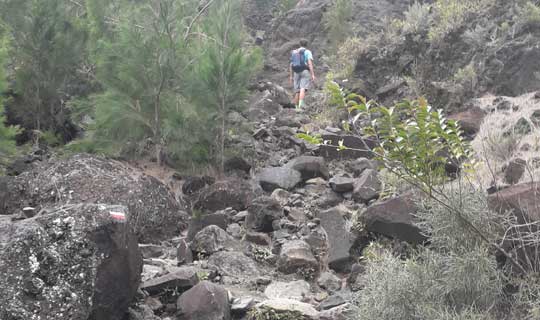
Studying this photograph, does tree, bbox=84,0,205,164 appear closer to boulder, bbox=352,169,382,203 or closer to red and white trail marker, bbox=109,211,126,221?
boulder, bbox=352,169,382,203

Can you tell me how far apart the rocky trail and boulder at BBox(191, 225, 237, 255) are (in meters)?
0.02

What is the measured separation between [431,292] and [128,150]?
6689mm

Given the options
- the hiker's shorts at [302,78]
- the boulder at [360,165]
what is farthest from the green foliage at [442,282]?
the hiker's shorts at [302,78]

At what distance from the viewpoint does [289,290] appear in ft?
18.5

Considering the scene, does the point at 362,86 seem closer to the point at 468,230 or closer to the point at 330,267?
the point at 330,267

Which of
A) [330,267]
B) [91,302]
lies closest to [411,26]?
[330,267]

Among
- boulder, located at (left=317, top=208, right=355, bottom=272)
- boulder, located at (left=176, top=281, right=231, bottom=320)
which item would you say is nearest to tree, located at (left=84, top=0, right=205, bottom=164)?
boulder, located at (left=317, top=208, right=355, bottom=272)

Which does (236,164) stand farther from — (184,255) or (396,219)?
(396,219)

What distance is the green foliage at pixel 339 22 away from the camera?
21.6 meters

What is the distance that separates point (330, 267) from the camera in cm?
627

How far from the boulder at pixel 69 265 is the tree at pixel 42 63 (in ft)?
25.1

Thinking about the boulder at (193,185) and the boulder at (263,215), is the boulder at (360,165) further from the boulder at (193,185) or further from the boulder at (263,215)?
the boulder at (193,185)

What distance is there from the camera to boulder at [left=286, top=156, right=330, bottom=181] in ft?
30.3

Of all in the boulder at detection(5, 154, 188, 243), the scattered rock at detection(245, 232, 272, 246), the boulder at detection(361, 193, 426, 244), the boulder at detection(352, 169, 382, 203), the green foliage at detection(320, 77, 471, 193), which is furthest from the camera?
the boulder at detection(352, 169, 382, 203)
